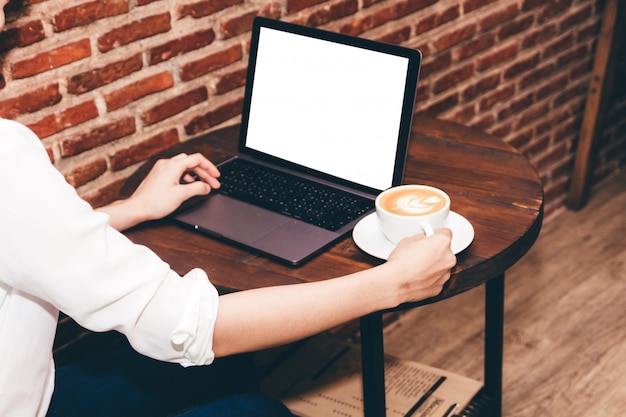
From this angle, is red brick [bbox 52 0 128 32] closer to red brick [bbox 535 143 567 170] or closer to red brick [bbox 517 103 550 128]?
red brick [bbox 517 103 550 128]

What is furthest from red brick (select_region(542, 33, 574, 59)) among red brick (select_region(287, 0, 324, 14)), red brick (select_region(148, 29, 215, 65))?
red brick (select_region(148, 29, 215, 65))

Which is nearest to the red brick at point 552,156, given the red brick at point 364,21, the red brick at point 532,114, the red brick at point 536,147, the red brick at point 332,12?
the red brick at point 536,147

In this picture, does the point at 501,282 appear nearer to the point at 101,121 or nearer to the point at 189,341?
the point at 189,341

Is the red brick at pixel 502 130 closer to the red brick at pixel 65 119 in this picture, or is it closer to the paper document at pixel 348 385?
the paper document at pixel 348 385

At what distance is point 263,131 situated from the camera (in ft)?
5.24

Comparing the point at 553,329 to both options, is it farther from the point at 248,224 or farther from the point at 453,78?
the point at 248,224

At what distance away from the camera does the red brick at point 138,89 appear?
1.65m

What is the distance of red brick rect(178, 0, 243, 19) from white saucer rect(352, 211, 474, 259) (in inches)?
27.1

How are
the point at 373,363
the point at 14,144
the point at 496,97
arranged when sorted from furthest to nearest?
the point at 496,97 < the point at 373,363 < the point at 14,144

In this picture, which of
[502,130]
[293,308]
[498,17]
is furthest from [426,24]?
[293,308]

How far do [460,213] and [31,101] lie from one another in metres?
A: 0.85

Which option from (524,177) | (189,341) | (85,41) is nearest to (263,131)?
(85,41)

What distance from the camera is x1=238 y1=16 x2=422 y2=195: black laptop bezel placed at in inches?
53.1

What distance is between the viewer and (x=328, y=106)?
149 cm
